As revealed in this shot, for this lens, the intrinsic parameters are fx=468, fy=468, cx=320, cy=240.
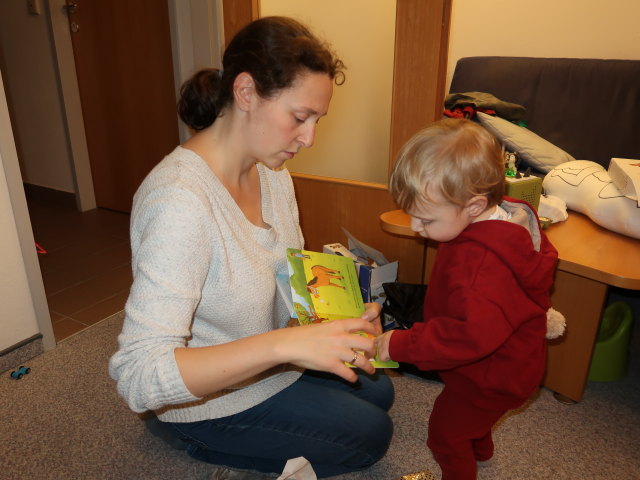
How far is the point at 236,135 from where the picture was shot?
3.18 ft

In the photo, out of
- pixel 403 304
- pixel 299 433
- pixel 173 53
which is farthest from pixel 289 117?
pixel 173 53

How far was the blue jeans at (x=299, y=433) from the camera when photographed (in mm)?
1036

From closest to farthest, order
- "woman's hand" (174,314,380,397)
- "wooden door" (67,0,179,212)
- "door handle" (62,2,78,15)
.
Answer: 1. "woman's hand" (174,314,380,397)
2. "wooden door" (67,0,179,212)
3. "door handle" (62,2,78,15)

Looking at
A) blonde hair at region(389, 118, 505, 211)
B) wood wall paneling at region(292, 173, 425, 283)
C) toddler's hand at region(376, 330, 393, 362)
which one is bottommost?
wood wall paneling at region(292, 173, 425, 283)

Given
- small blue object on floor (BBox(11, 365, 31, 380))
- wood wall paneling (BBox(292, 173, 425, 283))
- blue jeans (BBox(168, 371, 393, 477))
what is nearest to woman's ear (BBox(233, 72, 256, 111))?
blue jeans (BBox(168, 371, 393, 477))

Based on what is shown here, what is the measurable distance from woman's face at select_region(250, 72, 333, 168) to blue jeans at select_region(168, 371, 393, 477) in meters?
0.56

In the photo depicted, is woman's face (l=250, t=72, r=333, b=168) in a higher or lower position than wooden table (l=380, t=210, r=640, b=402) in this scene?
higher

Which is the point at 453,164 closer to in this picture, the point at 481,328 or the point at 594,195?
the point at 481,328

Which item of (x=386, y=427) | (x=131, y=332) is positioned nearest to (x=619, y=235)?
(x=386, y=427)

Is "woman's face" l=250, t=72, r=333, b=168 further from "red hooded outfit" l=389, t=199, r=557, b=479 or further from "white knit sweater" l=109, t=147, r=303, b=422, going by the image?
"red hooded outfit" l=389, t=199, r=557, b=479

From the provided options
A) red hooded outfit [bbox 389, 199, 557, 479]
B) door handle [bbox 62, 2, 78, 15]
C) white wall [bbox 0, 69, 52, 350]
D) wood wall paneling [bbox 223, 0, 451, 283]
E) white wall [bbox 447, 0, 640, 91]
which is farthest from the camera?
door handle [bbox 62, 2, 78, 15]

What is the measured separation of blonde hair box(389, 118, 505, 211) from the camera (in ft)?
2.85

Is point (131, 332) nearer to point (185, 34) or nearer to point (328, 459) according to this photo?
point (328, 459)

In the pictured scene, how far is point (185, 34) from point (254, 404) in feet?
7.05
